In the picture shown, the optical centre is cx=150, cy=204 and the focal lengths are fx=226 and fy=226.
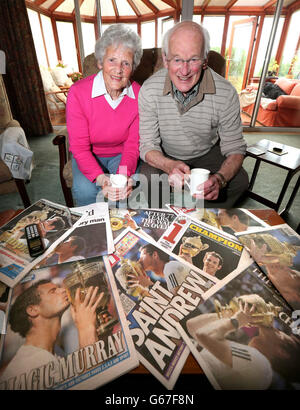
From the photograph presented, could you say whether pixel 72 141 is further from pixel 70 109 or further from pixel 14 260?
pixel 14 260

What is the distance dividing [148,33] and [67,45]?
214cm

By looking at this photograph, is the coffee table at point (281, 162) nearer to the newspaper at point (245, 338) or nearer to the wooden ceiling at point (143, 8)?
the newspaper at point (245, 338)

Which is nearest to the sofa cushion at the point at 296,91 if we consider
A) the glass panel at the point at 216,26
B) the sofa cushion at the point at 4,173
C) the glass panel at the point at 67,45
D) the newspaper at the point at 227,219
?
the glass panel at the point at 216,26

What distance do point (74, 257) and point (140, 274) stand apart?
0.83 feet

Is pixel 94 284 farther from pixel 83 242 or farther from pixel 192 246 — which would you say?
pixel 192 246

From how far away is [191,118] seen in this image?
132cm

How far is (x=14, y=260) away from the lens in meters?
0.81

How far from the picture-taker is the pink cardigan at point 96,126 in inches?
50.4

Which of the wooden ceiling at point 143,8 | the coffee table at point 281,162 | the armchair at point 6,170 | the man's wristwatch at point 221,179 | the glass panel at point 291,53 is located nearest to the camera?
the man's wristwatch at point 221,179

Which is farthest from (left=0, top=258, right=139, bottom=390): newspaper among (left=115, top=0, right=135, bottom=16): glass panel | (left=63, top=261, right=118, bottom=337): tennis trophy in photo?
(left=115, top=0, right=135, bottom=16): glass panel

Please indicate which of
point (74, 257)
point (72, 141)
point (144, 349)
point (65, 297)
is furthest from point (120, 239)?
point (72, 141)

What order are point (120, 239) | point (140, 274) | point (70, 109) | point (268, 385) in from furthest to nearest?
point (70, 109)
point (120, 239)
point (140, 274)
point (268, 385)

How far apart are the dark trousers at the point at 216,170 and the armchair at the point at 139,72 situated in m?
0.01

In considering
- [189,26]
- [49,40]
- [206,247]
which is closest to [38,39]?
[49,40]
